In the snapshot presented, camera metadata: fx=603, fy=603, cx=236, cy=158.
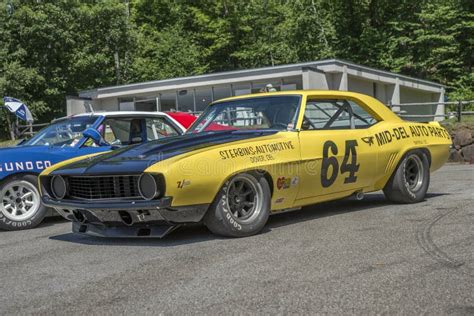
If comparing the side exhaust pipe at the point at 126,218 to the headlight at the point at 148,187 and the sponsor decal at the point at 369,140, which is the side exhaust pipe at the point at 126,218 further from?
the sponsor decal at the point at 369,140

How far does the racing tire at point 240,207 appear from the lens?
17.5 ft

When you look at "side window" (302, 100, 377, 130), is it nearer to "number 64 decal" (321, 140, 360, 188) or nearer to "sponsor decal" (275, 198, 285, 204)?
"number 64 decal" (321, 140, 360, 188)

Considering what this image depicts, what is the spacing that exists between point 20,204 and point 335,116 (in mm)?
3851

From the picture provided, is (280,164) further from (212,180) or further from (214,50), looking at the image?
(214,50)

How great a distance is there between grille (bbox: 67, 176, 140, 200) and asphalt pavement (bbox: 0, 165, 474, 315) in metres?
0.47

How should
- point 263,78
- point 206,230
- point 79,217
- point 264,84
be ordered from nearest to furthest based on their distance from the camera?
point 79,217 < point 206,230 < point 263,78 < point 264,84

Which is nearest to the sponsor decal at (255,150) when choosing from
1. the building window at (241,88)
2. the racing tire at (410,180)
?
the racing tire at (410,180)

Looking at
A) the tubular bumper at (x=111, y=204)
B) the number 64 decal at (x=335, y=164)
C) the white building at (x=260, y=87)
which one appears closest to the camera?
the tubular bumper at (x=111, y=204)

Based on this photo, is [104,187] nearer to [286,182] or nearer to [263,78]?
[286,182]

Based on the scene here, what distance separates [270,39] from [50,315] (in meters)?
39.7

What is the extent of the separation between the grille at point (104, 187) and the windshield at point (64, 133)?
2.11m

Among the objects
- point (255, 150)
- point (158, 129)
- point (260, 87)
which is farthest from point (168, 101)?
point (255, 150)

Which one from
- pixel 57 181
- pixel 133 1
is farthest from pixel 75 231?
pixel 133 1

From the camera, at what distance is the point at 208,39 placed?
4409cm
